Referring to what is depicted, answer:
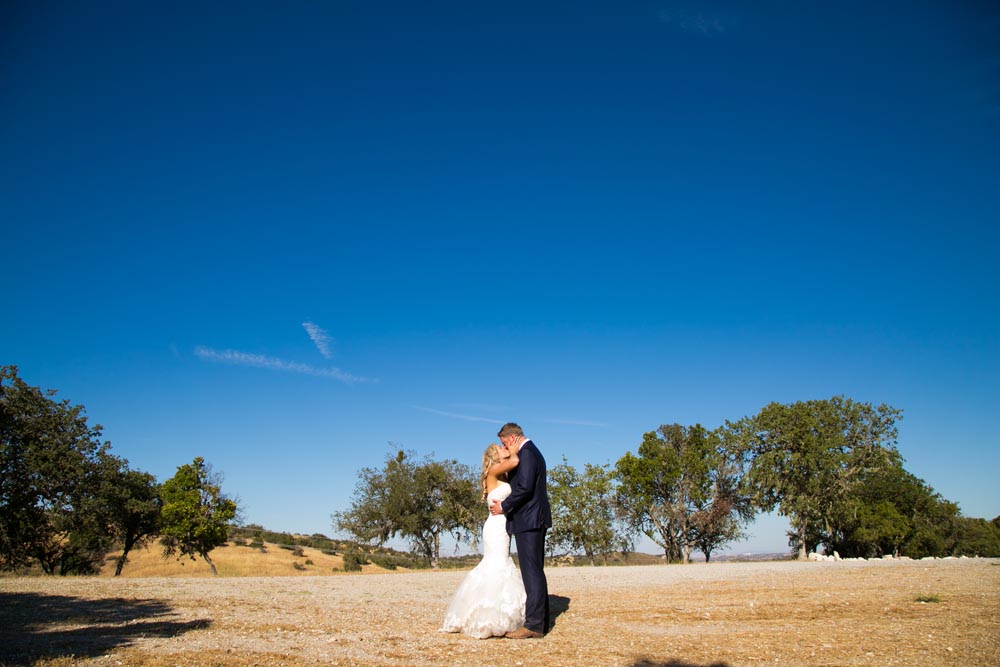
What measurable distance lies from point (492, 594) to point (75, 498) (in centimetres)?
2808

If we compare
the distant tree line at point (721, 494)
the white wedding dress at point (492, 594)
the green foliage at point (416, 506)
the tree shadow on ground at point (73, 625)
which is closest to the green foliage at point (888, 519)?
the distant tree line at point (721, 494)

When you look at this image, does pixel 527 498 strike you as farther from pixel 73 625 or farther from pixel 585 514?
pixel 585 514

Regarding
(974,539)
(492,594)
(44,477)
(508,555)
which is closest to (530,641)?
(492,594)

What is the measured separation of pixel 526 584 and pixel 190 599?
23.1ft

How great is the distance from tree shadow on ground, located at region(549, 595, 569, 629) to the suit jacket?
1597mm

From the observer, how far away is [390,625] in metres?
7.91

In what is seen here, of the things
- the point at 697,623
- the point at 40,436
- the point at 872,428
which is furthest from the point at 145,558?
the point at 872,428

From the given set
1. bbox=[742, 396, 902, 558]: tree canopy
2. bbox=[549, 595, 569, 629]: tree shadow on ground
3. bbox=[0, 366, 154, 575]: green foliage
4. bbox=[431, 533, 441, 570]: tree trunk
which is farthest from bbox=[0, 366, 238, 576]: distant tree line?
bbox=[742, 396, 902, 558]: tree canopy

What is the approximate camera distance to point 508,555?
8359 mm

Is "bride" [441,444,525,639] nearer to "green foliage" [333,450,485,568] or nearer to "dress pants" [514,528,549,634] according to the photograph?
"dress pants" [514,528,549,634]

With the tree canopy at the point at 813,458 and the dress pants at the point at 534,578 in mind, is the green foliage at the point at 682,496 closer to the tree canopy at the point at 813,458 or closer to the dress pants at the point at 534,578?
the tree canopy at the point at 813,458

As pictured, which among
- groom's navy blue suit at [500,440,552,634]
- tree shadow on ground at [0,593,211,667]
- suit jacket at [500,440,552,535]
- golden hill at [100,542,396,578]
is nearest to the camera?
tree shadow on ground at [0,593,211,667]

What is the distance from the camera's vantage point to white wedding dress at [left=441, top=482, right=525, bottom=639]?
7.36m

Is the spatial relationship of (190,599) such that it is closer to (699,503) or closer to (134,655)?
(134,655)
